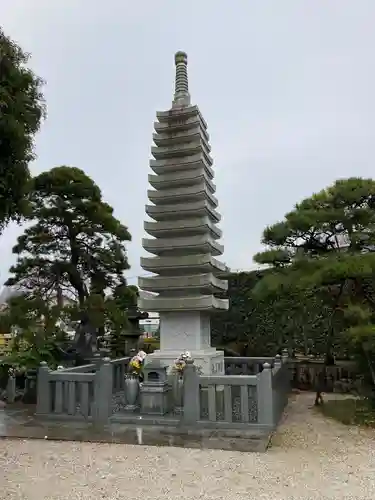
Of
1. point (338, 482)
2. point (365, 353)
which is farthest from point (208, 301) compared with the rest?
point (338, 482)

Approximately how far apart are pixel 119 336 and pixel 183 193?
233 inches

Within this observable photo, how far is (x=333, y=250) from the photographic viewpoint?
8219mm

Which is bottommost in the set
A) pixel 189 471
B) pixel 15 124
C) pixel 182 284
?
pixel 189 471

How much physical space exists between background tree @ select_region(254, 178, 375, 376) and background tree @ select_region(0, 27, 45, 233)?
14.4 ft

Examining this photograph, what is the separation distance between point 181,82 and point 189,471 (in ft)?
26.7

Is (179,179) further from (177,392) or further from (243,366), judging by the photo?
(243,366)

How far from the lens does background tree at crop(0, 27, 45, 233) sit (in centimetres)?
443

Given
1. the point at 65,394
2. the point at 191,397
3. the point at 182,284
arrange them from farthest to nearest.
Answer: the point at 182,284 → the point at 65,394 → the point at 191,397

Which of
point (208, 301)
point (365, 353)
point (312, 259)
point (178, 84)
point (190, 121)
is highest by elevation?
point (178, 84)

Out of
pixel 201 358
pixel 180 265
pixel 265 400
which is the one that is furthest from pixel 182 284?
pixel 265 400

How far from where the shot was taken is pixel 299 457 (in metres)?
5.30

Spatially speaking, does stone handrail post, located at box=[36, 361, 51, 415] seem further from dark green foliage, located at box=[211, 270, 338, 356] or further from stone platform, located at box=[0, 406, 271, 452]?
dark green foliage, located at box=[211, 270, 338, 356]

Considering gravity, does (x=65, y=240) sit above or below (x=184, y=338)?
above

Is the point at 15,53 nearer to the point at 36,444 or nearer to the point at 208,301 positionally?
the point at 36,444
